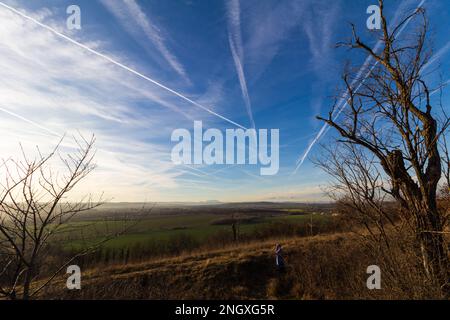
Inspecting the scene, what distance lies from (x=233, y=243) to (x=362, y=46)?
22347mm

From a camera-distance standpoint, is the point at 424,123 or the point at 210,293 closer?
the point at 424,123

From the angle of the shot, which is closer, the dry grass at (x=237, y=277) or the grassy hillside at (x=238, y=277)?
the dry grass at (x=237, y=277)

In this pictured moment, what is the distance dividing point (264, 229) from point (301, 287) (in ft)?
62.9

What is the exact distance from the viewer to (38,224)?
139 inches

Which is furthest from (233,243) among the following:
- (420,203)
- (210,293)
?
(420,203)

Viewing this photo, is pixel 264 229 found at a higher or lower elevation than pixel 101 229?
lower

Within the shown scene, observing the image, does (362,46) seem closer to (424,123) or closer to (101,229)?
(424,123)

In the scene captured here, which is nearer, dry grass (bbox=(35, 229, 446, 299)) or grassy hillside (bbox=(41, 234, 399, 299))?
dry grass (bbox=(35, 229, 446, 299))
